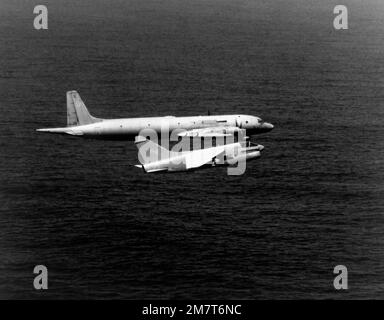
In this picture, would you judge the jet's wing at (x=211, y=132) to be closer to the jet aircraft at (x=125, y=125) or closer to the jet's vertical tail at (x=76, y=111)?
the jet aircraft at (x=125, y=125)

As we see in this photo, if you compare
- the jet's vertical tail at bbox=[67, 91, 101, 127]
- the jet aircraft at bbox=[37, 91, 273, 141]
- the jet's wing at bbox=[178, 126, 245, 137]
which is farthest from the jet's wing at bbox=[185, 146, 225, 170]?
the jet's vertical tail at bbox=[67, 91, 101, 127]

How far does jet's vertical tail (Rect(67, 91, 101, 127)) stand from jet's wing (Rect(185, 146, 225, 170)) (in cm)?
2613

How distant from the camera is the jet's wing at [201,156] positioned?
166250 mm

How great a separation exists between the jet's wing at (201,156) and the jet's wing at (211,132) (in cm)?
729

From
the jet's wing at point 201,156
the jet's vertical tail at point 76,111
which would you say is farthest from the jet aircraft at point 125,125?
the jet's wing at point 201,156

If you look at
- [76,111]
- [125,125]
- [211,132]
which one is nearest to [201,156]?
[211,132]

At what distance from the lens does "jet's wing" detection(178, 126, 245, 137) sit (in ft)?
578

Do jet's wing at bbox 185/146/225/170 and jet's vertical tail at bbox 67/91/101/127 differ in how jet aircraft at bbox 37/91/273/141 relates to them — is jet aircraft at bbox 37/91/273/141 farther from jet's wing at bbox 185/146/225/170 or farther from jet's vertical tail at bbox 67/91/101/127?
jet's wing at bbox 185/146/225/170

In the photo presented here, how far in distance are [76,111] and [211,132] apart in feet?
101
